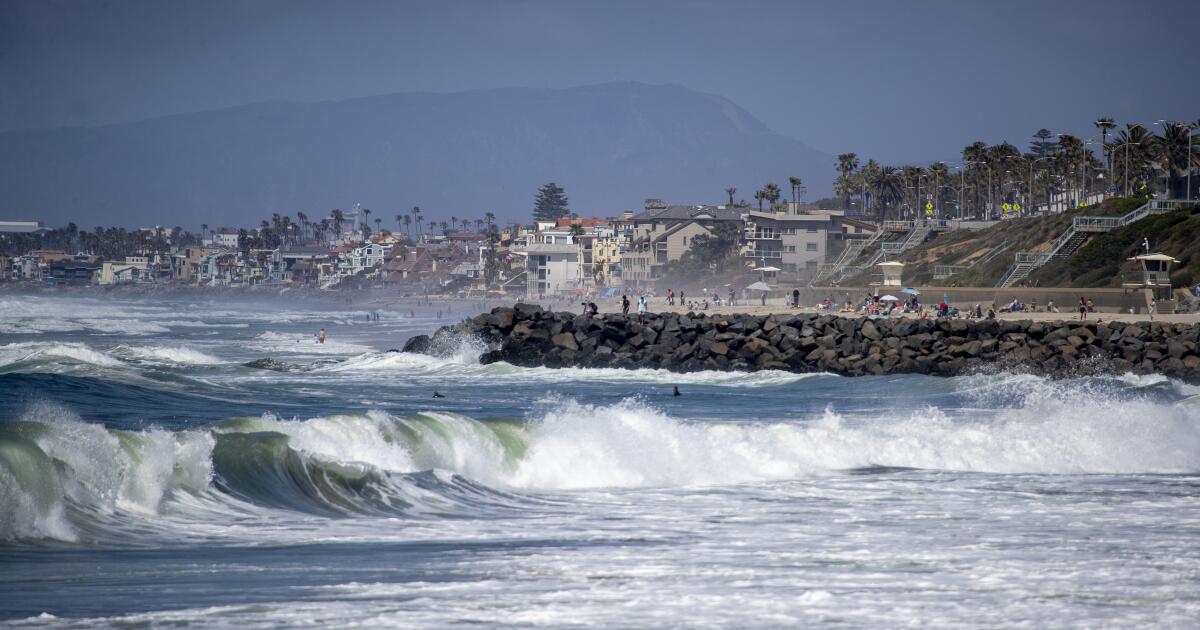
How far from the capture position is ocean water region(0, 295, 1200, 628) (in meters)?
10.6

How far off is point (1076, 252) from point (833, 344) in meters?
34.5

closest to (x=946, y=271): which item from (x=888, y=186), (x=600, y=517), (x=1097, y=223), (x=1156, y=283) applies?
(x=1097, y=223)

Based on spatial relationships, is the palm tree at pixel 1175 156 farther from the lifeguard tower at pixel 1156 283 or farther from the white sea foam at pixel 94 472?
the white sea foam at pixel 94 472

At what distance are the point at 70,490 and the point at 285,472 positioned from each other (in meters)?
3.07

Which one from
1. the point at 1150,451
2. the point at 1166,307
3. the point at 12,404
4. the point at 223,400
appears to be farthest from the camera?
the point at 1166,307

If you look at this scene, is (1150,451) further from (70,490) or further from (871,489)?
(70,490)

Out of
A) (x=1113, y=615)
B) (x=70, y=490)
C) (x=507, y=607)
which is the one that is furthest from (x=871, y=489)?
(x=70, y=490)

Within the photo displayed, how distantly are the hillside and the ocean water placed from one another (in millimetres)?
38322

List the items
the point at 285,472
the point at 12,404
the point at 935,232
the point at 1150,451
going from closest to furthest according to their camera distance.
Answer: the point at 285,472, the point at 1150,451, the point at 12,404, the point at 935,232

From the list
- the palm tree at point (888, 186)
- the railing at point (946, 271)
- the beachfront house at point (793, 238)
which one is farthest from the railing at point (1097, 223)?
the palm tree at point (888, 186)

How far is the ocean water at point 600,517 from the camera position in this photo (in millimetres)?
10578

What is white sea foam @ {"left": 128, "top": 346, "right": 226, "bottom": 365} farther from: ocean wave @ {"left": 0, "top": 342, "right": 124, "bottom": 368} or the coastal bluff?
the coastal bluff

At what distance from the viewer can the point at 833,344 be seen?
42125 millimetres

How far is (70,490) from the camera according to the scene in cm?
1360
